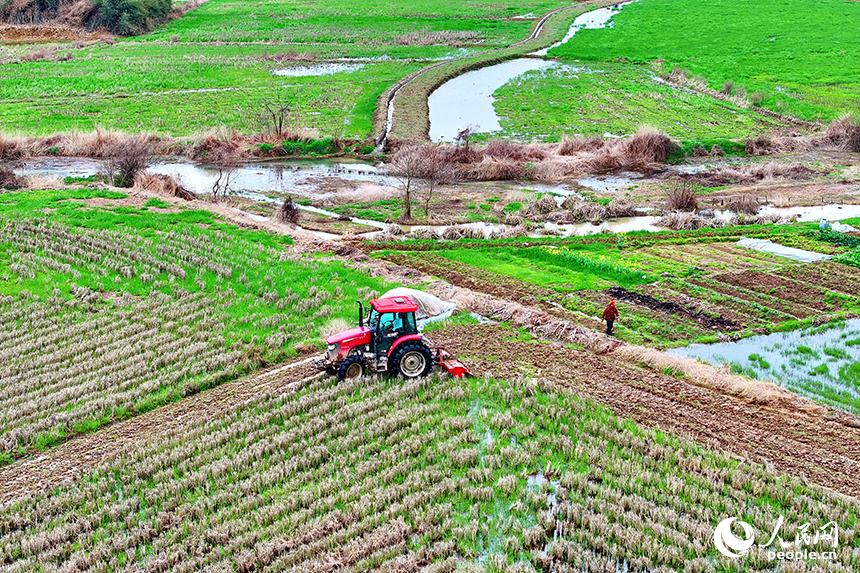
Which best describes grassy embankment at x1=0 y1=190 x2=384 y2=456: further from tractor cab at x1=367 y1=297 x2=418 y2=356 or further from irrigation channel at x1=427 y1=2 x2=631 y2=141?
irrigation channel at x1=427 y1=2 x2=631 y2=141

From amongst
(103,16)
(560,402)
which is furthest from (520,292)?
(103,16)

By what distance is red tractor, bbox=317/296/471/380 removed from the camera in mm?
17453

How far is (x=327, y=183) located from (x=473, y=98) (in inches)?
819

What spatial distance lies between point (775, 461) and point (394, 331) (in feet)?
28.3

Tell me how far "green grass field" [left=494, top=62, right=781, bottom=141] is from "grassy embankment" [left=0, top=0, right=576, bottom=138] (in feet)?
34.7

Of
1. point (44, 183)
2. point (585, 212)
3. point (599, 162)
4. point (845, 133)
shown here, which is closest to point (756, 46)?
point (845, 133)

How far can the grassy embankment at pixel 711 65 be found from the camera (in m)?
52.2

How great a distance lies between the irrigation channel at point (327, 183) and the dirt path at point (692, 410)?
11604 mm

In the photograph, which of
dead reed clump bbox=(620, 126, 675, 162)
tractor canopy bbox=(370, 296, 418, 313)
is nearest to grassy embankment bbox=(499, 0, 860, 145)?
dead reed clump bbox=(620, 126, 675, 162)

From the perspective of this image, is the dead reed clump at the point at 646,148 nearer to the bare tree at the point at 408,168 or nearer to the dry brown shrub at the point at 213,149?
the bare tree at the point at 408,168

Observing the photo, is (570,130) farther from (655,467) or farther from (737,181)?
(655,467)

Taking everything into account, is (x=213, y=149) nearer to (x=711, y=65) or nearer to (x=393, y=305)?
(x=393, y=305)

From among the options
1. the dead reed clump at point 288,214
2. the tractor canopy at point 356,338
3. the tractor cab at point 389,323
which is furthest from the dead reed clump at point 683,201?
the tractor canopy at point 356,338

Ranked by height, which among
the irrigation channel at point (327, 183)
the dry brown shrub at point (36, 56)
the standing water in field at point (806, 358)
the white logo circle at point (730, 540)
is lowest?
the irrigation channel at point (327, 183)
